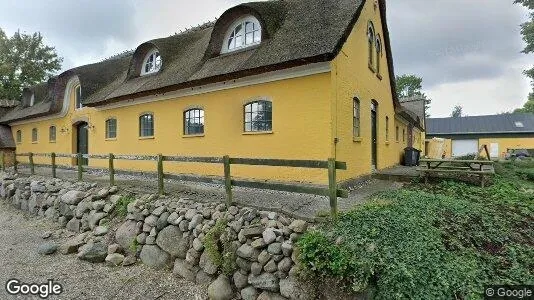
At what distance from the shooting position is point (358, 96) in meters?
9.77

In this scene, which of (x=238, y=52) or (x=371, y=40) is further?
(x=371, y=40)

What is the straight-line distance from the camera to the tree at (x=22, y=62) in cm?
2547

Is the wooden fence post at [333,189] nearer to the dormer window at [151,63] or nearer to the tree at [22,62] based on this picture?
the dormer window at [151,63]

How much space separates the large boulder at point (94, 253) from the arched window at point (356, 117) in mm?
7402

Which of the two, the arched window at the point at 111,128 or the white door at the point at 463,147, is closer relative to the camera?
the arched window at the point at 111,128

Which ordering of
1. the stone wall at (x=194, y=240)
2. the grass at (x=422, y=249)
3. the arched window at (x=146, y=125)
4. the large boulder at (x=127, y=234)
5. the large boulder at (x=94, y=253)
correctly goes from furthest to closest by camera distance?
the arched window at (x=146, y=125) → the large boulder at (x=127, y=234) → the large boulder at (x=94, y=253) → the stone wall at (x=194, y=240) → the grass at (x=422, y=249)

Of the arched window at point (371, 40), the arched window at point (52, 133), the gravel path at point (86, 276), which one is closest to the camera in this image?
the gravel path at point (86, 276)

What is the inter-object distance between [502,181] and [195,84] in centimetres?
1038

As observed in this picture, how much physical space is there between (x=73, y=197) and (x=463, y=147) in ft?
128

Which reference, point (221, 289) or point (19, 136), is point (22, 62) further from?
point (221, 289)

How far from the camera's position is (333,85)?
7832mm

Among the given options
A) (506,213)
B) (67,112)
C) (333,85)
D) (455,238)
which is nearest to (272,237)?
(455,238)

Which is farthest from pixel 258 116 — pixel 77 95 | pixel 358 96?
pixel 77 95

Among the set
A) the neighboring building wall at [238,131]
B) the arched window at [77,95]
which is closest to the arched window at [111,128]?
the neighboring building wall at [238,131]
